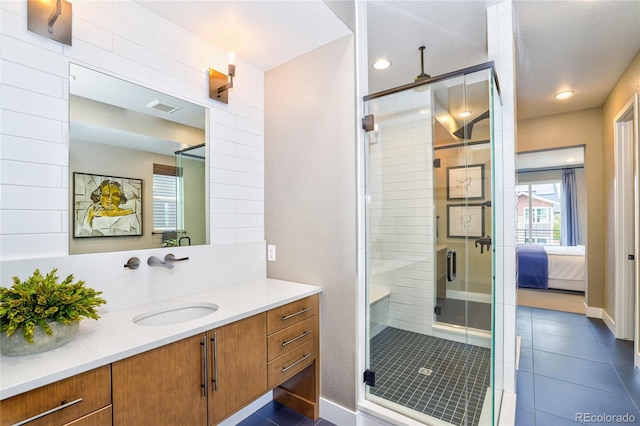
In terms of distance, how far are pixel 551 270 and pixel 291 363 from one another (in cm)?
480

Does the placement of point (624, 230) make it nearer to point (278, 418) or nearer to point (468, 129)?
point (468, 129)

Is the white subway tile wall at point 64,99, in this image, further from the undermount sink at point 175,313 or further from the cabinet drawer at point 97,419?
the cabinet drawer at point 97,419

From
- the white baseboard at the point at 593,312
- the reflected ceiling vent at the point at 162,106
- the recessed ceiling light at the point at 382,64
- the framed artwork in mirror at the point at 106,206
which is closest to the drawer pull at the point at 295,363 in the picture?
the framed artwork in mirror at the point at 106,206

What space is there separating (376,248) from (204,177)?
1195mm

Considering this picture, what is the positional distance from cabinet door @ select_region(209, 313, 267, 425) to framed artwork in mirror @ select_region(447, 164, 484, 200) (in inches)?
53.2

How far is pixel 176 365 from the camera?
1.19m

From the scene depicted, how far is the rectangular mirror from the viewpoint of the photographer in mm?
1422

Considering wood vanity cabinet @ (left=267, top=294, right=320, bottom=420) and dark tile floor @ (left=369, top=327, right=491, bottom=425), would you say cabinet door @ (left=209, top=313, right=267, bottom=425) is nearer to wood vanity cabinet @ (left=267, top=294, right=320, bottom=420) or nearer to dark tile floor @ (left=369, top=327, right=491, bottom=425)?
wood vanity cabinet @ (left=267, top=294, right=320, bottom=420)

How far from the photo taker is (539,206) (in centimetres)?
765

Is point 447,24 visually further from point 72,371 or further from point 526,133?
point 526,133

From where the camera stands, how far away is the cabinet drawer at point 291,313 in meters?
1.60

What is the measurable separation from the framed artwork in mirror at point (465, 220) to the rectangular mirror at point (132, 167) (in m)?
1.57

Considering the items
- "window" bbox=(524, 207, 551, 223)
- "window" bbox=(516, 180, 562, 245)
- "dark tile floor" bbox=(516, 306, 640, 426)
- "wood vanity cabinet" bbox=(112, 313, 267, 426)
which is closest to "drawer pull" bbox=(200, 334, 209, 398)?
"wood vanity cabinet" bbox=(112, 313, 267, 426)

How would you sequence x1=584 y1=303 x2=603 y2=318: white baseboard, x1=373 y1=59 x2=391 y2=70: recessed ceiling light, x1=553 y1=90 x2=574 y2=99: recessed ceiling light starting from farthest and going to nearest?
1. x1=584 y1=303 x2=603 y2=318: white baseboard
2. x1=553 y1=90 x2=574 y2=99: recessed ceiling light
3. x1=373 y1=59 x2=391 y2=70: recessed ceiling light
